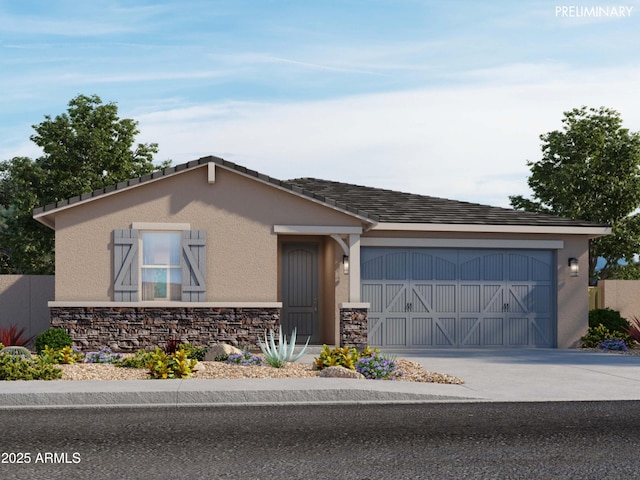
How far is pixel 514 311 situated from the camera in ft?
68.6

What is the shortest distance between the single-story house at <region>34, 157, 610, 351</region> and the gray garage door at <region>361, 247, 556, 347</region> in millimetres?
25

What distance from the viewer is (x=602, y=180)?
30688 mm

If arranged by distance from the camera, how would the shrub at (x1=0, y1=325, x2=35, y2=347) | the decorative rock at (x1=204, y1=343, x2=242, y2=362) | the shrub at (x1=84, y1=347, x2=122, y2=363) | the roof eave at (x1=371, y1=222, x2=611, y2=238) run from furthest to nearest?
the roof eave at (x1=371, y1=222, x2=611, y2=238) → the shrub at (x1=0, y1=325, x2=35, y2=347) → the decorative rock at (x1=204, y1=343, x2=242, y2=362) → the shrub at (x1=84, y1=347, x2=122, y2=363)

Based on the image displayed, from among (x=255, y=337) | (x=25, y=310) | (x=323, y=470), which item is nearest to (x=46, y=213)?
(x=25, y=310)

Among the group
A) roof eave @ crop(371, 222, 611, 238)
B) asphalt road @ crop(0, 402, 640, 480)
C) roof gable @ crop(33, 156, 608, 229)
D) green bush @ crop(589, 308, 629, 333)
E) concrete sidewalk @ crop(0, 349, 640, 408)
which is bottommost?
asphalt road @ crop(0, 402, 640, 480)

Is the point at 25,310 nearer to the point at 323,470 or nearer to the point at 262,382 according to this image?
the point at 262,382

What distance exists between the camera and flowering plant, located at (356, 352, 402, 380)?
13870mm

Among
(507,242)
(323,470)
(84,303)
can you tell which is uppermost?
(507,242)

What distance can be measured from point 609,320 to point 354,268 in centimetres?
720

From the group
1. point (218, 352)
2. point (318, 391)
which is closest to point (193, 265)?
point (218, 352)

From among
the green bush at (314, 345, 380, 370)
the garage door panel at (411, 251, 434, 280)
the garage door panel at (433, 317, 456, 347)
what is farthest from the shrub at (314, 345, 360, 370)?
the garage door panel at (433, 317, 456, 347)

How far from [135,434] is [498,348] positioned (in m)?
13.2

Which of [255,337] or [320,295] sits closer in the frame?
[255,337]

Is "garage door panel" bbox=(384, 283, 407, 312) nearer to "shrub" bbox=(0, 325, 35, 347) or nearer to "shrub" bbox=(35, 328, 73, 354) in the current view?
"shrub" bbox=(35, 328, 73, 354)
